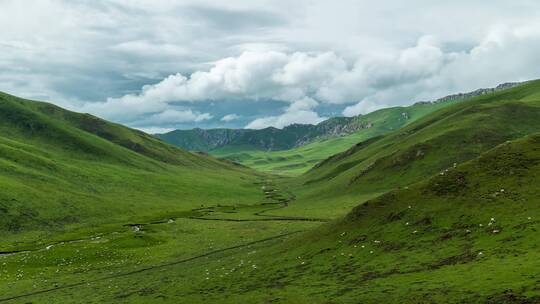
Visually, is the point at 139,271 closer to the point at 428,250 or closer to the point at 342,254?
the point at 342,254

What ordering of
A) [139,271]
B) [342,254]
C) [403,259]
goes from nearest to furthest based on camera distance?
[403,259] < [342,254] < [139,271]

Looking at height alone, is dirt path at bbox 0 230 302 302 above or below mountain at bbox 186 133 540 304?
below

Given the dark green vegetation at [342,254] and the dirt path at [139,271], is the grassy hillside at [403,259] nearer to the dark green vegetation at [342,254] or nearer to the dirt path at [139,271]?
the dark green vegetation at [342,254]

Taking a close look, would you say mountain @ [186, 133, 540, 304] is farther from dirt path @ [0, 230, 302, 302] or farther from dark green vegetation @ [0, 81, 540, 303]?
dirt path @ [0, 230, 302, 302]

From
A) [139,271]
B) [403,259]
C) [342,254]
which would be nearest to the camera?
[403,259]

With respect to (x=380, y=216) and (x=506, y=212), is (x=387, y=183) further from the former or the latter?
(x=506, y=212)

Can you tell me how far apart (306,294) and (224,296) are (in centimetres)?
1033

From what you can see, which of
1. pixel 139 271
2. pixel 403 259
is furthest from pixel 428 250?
pixel 139 271

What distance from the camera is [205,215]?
153m

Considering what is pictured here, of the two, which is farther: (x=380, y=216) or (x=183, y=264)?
(x=183, y=264)

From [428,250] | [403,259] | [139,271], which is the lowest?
[139,271]

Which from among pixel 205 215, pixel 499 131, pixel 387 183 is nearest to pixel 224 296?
pixel 205 215

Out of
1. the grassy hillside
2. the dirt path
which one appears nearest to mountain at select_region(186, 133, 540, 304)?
the grassy hillside

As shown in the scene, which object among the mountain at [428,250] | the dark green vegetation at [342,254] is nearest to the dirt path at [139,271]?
the dark green vegetation at [342,254]
